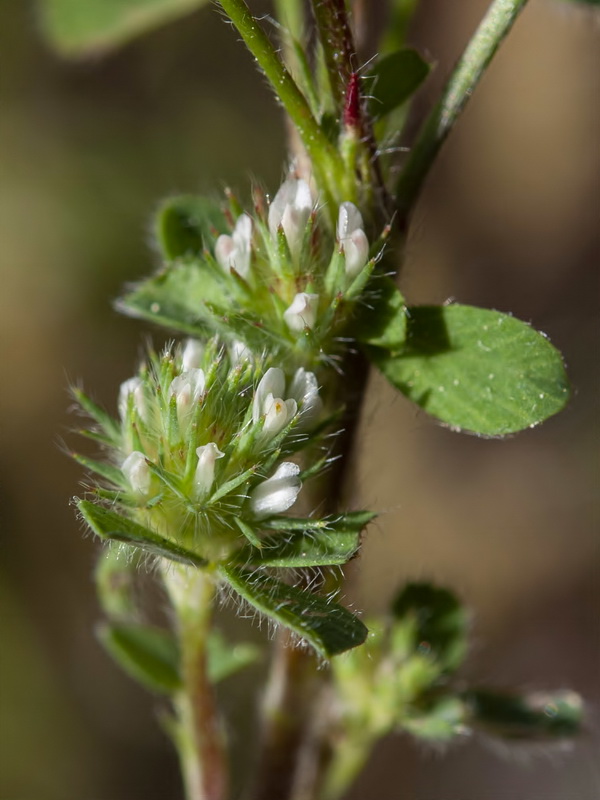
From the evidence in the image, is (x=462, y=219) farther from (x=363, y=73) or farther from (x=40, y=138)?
(x=363, y=73)

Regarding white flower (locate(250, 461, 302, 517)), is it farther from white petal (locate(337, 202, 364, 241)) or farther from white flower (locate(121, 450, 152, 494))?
white petal (locate(337, 202, 364, 241))

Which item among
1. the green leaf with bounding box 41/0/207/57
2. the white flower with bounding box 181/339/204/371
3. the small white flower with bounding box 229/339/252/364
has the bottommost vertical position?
the small white flower with bounding box 229/339/252/364

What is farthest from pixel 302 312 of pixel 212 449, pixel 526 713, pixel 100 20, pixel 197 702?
pixel 100 20

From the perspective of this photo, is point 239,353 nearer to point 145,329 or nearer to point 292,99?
point 292,99

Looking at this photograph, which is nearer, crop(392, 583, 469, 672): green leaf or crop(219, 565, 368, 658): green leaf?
crop(219, 565, 368, 658): green leaf

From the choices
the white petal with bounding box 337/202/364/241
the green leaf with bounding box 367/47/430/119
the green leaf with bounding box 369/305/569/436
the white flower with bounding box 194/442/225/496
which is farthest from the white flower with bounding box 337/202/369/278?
the white flower with bounding box 194/442/225/496

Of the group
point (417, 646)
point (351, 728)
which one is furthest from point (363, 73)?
point (351, 728)
